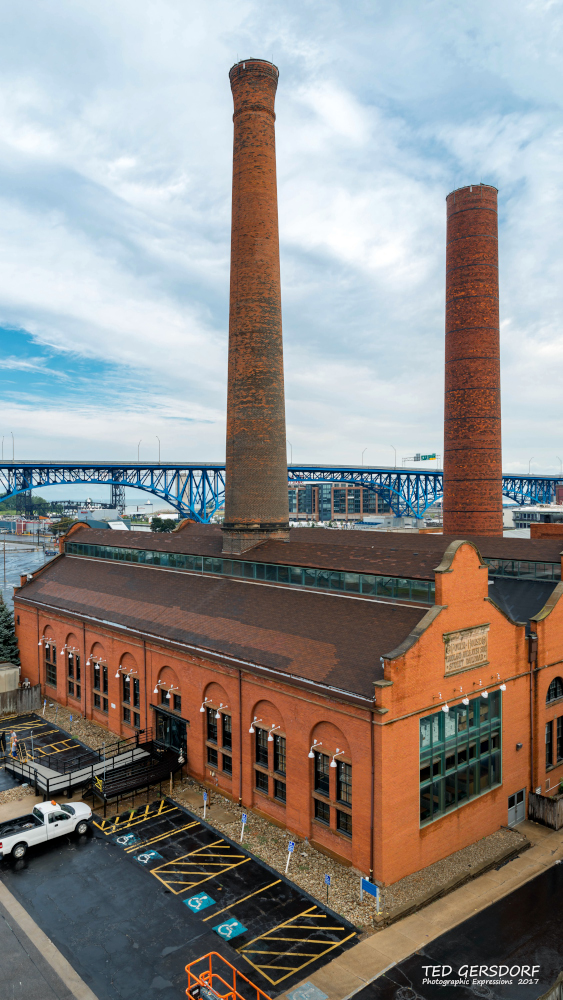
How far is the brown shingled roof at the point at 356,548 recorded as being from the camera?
23.7 metres

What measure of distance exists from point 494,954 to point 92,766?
15.6 m

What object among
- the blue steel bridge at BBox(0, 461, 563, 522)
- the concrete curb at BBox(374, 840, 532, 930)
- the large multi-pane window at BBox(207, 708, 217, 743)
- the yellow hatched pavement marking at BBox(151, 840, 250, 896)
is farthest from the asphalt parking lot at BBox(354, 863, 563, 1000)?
the blue steel bridge at BBox(0, 461, 563, 522)

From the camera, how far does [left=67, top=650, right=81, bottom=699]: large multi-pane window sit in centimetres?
3441

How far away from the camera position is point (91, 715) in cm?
3275

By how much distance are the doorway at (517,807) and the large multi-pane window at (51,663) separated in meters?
25.7

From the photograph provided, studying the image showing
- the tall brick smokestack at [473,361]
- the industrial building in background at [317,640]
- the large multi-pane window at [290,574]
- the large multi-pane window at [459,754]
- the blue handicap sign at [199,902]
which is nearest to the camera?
the blue handicap sign at [199,902]

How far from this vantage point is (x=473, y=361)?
135 feet

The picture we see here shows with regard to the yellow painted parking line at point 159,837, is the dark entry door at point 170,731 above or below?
above

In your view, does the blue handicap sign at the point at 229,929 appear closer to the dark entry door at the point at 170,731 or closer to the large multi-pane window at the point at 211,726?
the large multi-pane window at the point at 211,726

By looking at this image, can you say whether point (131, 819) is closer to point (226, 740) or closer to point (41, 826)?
point (41, 826)

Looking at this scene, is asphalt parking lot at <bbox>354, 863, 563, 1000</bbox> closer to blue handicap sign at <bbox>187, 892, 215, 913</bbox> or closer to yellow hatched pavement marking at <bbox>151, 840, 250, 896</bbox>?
blue handicap sign at <bbox>187, 892, 215, 913</bbox>

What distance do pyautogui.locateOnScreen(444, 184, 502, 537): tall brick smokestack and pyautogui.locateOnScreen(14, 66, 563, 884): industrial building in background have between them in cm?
15

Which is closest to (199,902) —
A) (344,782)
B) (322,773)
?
(322,773)

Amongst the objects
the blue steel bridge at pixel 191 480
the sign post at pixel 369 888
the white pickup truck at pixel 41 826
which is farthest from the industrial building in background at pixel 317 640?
the blue steel bridge at pixel 191 480
